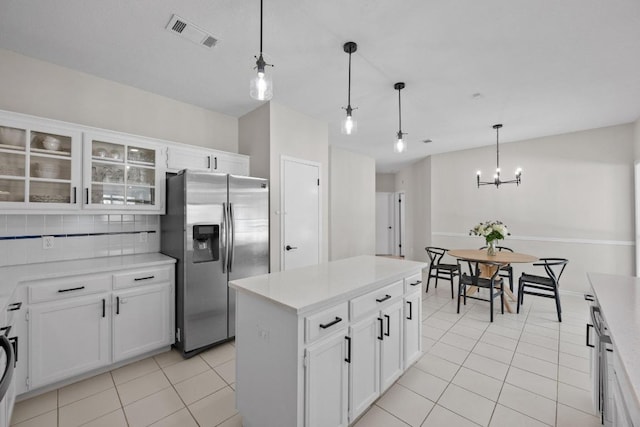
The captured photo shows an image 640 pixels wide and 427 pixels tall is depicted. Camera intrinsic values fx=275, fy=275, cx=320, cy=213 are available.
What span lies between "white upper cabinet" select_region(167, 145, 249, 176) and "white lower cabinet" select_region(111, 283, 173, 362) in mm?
1302

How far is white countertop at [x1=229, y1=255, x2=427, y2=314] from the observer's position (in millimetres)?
1508

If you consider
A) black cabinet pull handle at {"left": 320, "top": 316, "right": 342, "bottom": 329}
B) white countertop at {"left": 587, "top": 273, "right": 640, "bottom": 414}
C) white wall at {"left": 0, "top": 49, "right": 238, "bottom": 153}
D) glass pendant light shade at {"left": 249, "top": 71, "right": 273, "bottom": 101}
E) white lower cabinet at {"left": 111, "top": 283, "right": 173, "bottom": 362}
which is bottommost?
white lower cabinet at {"left": 111, "top": 283, "right": 173, "bottom": 362}

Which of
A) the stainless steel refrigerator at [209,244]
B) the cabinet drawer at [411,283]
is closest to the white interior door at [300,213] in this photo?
the stainless steel refrigerator at [209,244]

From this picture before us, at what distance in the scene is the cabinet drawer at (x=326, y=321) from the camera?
144cm

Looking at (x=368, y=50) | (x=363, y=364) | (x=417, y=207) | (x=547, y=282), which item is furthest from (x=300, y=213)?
(x=417, y=207)

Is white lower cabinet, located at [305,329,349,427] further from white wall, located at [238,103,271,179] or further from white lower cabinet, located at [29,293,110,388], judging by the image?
white wall, located at [238,103,271,179]

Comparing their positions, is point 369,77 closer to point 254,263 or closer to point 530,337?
point 254,263

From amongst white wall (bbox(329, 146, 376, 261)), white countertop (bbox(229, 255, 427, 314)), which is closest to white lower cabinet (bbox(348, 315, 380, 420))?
white countertop (bbox(229, 255, 427, 314))

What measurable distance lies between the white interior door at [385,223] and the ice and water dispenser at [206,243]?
6795 mm

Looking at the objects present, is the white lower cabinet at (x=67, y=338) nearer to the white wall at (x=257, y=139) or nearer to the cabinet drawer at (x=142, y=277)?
the cabinet drawer at (x=142, y=277)

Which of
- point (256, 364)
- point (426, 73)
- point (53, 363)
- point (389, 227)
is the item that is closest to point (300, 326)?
point (256, 364)

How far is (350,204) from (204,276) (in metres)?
3.88

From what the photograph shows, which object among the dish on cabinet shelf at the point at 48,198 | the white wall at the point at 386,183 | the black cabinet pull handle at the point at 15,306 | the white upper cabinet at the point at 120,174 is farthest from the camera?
the white wall at the point at 386,183

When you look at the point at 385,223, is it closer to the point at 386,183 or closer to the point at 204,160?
the point at 386,183
